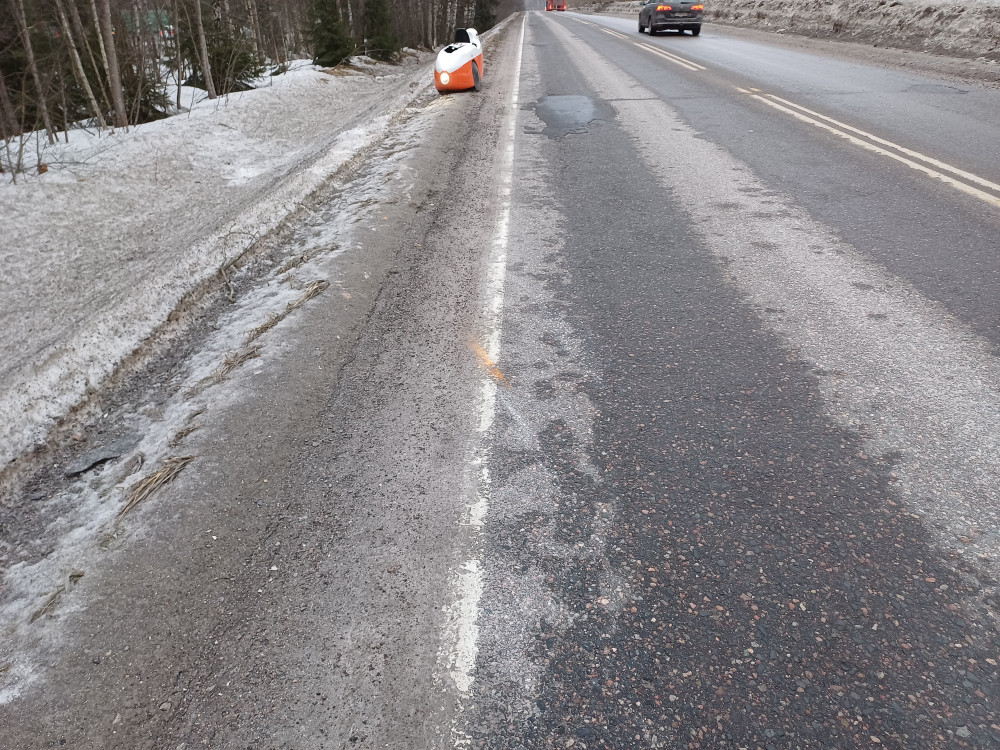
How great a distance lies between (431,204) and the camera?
20.1ft

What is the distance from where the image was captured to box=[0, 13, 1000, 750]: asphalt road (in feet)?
6.05

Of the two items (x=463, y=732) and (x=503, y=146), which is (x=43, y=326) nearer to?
(x=463, y=732)

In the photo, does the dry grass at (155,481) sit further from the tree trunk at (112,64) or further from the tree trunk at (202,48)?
the tree trunk at (202,48)

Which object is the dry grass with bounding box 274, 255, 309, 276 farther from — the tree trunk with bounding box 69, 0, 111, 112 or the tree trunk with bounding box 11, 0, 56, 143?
the tree trunk with bounding box 69, 0, 111, 112

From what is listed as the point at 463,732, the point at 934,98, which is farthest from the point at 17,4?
the point at 934,98

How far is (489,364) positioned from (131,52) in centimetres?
1342

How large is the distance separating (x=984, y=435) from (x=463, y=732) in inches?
101

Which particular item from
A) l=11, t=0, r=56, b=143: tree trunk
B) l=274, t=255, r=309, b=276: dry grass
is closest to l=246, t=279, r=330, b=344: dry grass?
l=274, t=255, r=309, b=276: dry grass

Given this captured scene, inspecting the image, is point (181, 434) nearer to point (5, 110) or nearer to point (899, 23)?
point (5, 110)

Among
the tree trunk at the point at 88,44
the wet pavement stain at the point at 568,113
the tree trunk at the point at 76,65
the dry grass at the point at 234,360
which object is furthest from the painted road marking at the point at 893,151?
the tree trunk at the point at 88,44

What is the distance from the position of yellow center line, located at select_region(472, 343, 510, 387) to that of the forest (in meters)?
7.95

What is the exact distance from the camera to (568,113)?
32.4 feet

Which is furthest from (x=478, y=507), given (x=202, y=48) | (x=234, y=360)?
(x=202, y=48)

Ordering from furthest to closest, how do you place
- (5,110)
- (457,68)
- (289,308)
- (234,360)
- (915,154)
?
(457,68) < (5,110) < (915,154) < (289,308) < (234,360)
